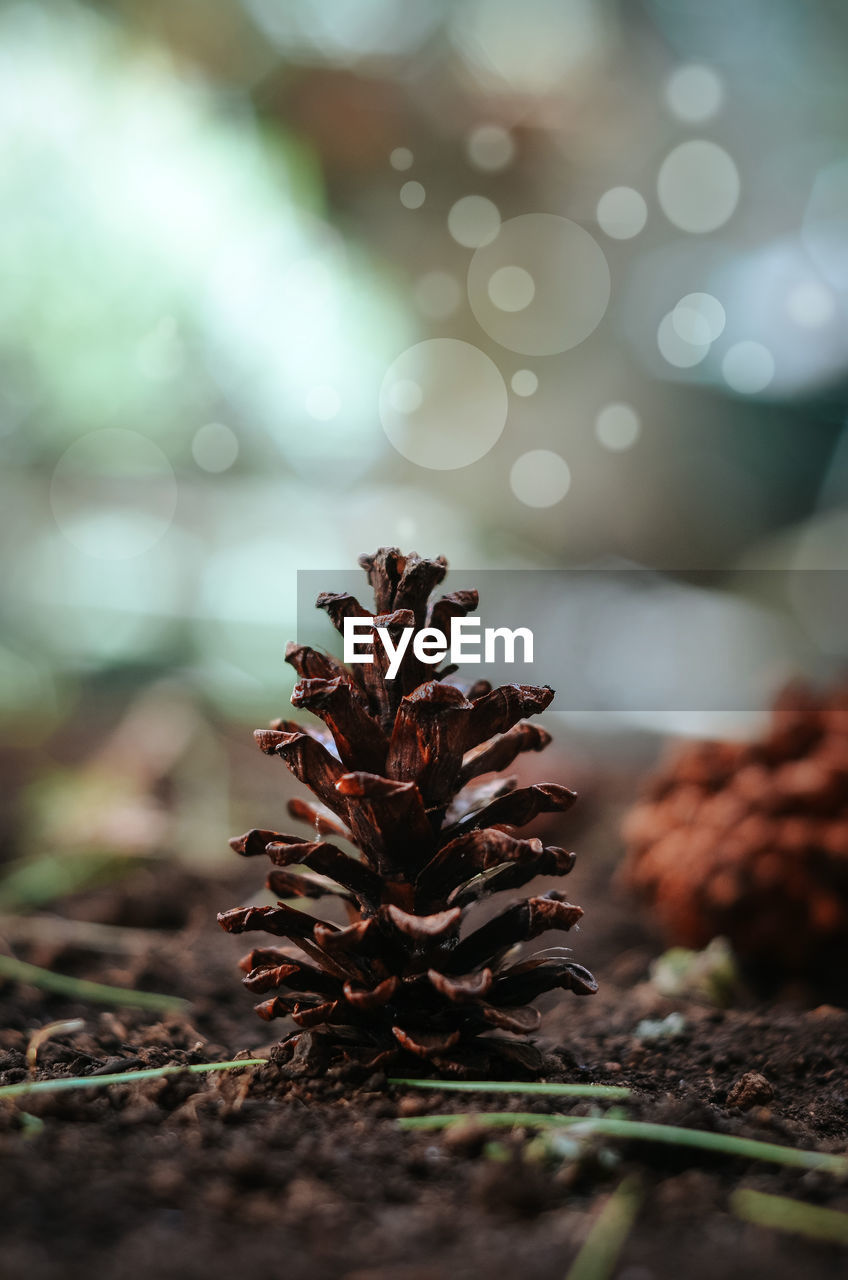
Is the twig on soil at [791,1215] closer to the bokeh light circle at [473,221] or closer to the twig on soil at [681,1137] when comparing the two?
the twig on soil at [681,1137]

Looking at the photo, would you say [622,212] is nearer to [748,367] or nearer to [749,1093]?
[748,367]

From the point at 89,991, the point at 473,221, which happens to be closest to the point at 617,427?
the point at 473,221

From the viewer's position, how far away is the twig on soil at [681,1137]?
0.43 m

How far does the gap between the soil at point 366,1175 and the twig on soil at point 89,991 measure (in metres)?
0.16

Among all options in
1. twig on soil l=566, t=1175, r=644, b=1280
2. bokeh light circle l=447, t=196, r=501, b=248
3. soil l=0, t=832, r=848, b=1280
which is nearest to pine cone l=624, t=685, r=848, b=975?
soil l=0, t=832, r=848, b=1280

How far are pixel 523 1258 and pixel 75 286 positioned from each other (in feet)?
6.56

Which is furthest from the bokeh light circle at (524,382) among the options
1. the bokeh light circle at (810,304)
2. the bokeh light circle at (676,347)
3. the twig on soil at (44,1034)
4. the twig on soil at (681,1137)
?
the twig on soil at (681,1137)

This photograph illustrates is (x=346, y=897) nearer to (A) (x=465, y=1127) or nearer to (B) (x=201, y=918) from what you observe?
(A) (x=465, y=1127)

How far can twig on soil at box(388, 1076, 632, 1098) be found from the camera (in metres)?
0.50

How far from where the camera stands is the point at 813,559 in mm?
2326

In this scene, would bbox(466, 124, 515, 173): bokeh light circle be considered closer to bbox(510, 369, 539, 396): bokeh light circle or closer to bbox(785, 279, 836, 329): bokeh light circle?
bbox(510, 369, 539, 396): bokeh light circle

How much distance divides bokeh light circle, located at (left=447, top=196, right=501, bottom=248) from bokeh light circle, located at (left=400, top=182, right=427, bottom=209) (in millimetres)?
81

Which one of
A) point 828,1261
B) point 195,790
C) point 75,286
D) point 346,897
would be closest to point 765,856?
point 346,897

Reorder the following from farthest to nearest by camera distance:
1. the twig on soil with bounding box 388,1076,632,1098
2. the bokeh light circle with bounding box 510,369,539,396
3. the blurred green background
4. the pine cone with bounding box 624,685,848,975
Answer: the bokeh light circle with bounding box 510,369,539,396, the blurred green background, the pine cone with bounding box 624,685,848,975, the twig on soil with bounding box 388,1076,632,1098
